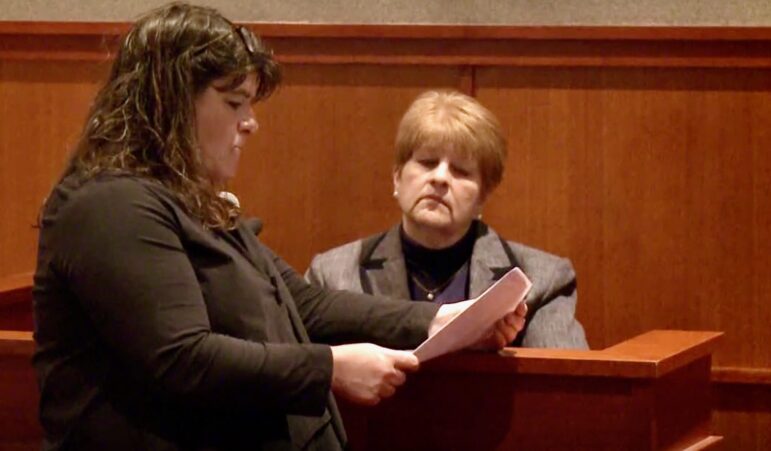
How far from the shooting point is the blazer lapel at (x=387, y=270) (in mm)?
3084

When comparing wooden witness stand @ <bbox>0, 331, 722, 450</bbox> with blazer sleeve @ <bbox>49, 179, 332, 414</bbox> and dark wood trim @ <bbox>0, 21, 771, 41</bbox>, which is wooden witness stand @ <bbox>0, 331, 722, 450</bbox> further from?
dark wood trim @ <bbox>0, 21, 771, 41</bbox>

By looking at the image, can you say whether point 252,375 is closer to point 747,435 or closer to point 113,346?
point 113,346

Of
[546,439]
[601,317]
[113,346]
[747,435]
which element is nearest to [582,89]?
[601,317]

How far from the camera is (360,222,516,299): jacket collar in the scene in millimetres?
3074

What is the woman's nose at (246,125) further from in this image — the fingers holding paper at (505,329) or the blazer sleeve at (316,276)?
the blazer sleeve at (316,276)

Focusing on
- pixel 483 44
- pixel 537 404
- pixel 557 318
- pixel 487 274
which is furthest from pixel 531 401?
pixel 483 44

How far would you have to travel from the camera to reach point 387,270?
312cm

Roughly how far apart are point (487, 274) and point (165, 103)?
3.80 feet

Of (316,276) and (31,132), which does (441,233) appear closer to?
(316,276)

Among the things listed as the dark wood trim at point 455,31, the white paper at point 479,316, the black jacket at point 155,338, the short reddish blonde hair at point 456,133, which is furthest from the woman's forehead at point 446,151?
the black jacket at point 155,338

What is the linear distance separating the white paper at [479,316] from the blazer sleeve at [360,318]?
0.34 feet

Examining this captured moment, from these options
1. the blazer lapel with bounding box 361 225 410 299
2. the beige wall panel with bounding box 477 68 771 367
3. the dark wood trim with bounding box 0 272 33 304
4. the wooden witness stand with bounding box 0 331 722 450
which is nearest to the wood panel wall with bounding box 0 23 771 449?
the beige wall panel with bounding box 477 68 771 367

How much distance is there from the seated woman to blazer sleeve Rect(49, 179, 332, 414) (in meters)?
1.06

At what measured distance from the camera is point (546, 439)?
2.47m
